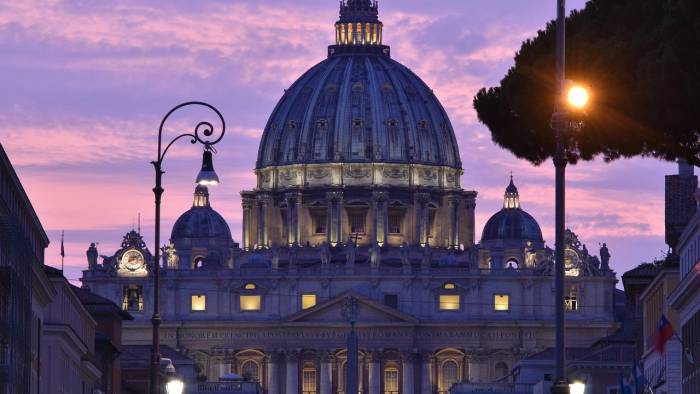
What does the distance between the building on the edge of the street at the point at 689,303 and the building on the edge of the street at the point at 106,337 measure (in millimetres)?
31654

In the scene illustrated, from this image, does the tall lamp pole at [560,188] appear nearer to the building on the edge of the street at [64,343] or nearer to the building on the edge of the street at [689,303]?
the building on the edge of the street at [689,303]

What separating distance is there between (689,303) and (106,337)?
3912 cm

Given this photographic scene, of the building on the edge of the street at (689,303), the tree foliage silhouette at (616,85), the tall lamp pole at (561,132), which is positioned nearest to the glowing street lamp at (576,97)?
the tall lamp pole at (561,132)

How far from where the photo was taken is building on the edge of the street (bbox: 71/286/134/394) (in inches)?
3930

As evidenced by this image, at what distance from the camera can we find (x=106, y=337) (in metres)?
103

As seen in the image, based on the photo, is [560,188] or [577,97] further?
[560,188]

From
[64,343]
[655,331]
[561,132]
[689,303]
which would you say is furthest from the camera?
[64,343]

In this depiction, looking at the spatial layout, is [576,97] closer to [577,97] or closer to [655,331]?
[577,97]

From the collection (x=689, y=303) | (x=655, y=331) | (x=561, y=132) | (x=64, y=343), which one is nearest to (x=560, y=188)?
(x=561, y=132)

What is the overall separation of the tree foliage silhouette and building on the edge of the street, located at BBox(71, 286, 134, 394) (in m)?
41.2

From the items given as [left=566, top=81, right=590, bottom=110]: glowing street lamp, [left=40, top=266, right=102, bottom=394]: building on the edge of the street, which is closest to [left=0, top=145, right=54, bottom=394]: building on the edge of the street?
[left=566, top=81, right=590, bottom=110]: glowing street lamp

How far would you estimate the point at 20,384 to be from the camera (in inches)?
1965

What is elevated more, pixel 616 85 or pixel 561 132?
pixel 616 85

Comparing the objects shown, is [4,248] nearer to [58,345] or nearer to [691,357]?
[691,357]
